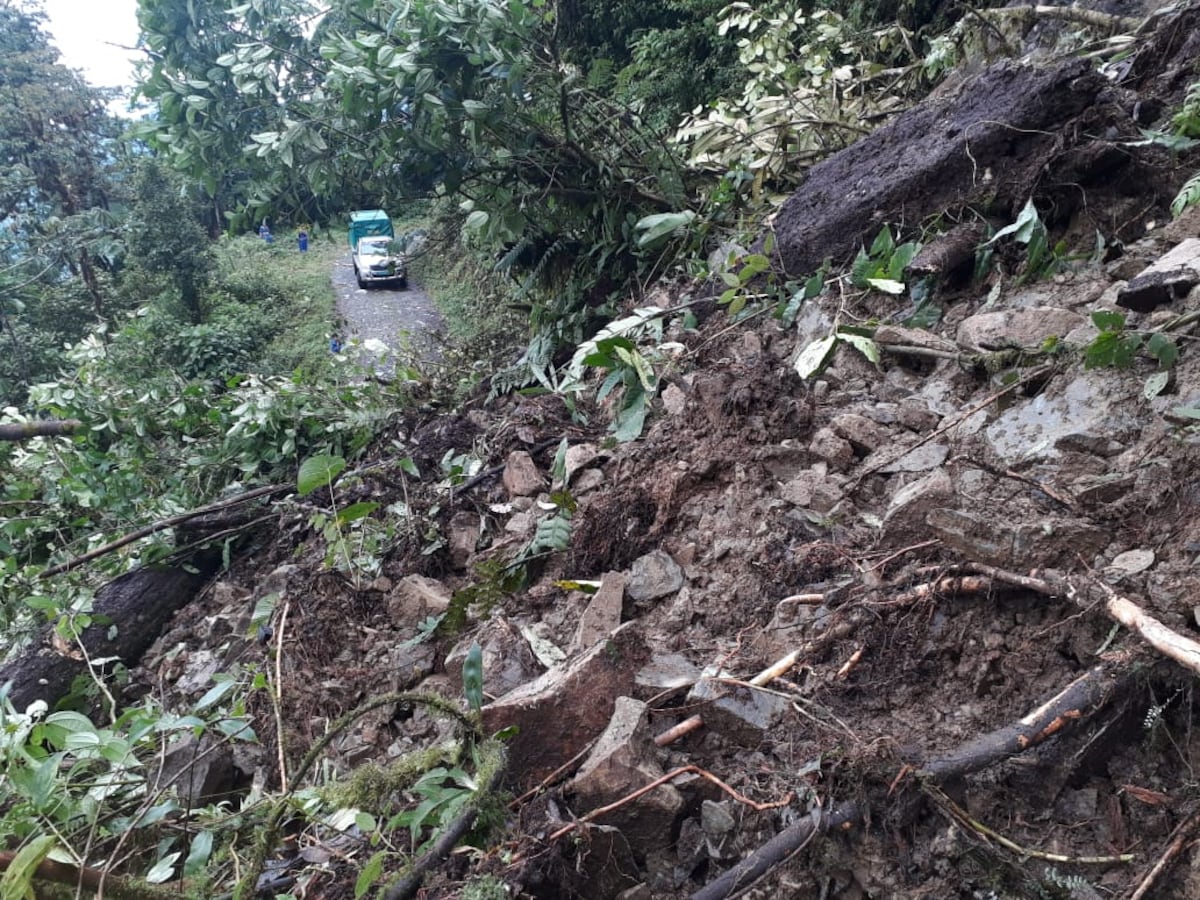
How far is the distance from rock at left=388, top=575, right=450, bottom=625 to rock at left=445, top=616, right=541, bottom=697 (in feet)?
0.92

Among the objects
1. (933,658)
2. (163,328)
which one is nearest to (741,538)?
(933,658)

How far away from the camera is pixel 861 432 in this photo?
214 cm

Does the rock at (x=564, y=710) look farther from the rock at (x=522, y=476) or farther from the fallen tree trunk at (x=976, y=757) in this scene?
the rock at (x=522, y=476)

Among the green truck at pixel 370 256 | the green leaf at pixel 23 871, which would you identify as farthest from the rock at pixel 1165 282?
the green truck at pixel 370 256

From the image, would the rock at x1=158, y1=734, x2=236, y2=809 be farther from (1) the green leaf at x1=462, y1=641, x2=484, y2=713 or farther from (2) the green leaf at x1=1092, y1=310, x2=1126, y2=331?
(2) the green leaf at x1=1092, y1=310, x2=1126, y2=331

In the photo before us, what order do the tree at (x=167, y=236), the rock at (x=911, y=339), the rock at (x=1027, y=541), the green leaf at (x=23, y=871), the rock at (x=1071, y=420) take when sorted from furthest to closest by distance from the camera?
the tree at (x=167, y=236), the rock at (x=911, y=339), the rock at (x=1071, y=420), the rock at (x=1027, y=541), the green leaf at (x=23, y=871)

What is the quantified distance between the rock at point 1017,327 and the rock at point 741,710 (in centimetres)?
126

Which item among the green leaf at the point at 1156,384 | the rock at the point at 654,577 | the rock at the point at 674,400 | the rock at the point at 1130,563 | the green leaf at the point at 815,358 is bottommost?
the rock at the point at 654,577

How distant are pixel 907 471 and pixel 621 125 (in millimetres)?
3428

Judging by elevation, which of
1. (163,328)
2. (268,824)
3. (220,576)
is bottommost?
(163,328)

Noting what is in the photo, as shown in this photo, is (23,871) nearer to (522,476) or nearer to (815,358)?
(522,476)

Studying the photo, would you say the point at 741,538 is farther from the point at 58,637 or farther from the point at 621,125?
the point at 621,125

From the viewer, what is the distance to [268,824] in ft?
4.58

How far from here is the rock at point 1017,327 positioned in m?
2.05
